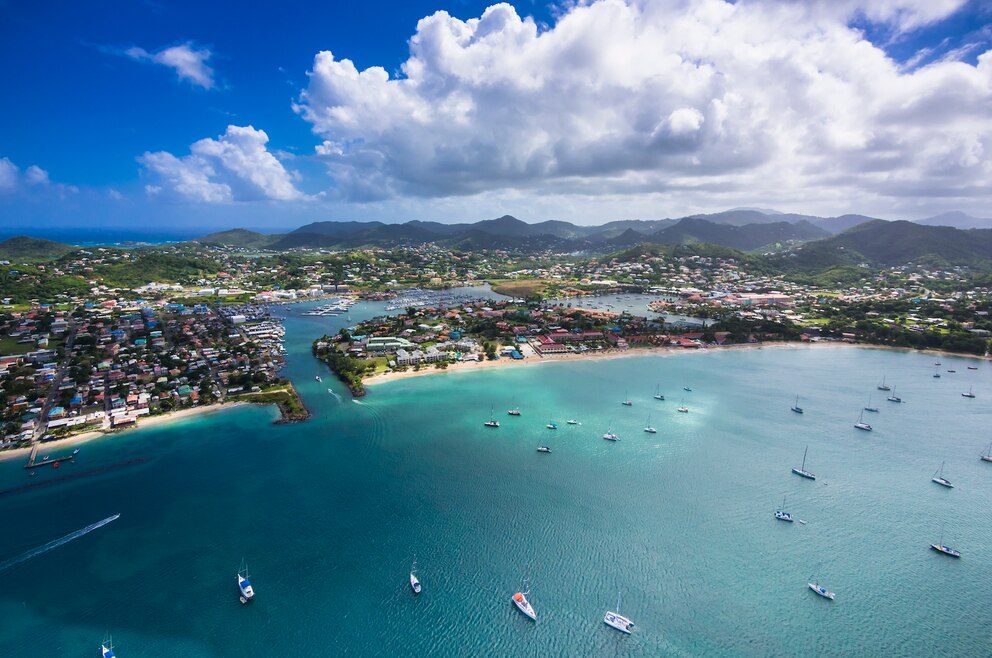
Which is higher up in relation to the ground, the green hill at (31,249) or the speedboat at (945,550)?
the green hill at (31,249)

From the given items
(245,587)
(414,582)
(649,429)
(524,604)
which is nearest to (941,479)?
(649,429)

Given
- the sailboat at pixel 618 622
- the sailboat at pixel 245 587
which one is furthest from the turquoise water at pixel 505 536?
the sailboat at pixel 245 587

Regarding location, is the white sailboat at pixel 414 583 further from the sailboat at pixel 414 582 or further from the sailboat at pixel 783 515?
the sailboat at pixel 783 515

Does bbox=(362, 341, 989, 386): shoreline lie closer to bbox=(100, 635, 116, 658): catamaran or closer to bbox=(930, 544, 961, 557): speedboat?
bbox=(100, 635, 116, 658): catamaran

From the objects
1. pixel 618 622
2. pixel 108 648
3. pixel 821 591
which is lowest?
pixel 108 648

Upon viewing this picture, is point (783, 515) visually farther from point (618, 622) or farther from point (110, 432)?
point (110, 432)

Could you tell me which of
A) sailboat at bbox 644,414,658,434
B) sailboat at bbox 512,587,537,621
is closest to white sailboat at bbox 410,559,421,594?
sailboat at bbox 512,587,537,621

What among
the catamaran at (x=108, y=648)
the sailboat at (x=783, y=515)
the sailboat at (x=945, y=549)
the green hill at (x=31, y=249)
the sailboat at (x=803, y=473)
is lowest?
the catamaran at (x=108, y=648)
